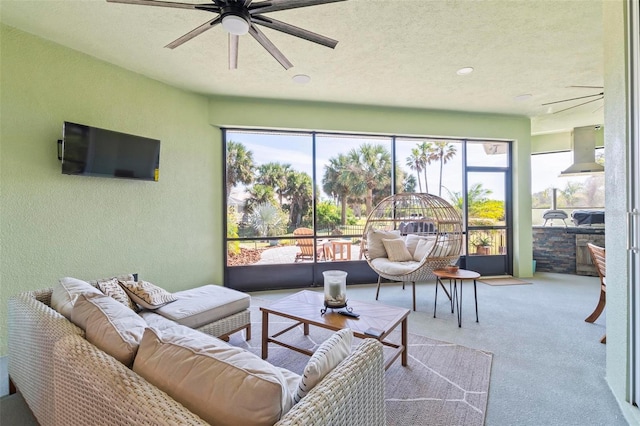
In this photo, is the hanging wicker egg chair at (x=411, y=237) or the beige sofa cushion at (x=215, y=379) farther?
the hanging wicker egg chair at (x=411, y=237)

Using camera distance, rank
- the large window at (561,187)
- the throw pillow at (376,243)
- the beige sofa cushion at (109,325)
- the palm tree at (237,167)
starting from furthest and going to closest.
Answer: the large window at (561,187) → the palm tree at (237,167) → the throw pillow at (376,243) → the beige sofa cushion at (109,325)

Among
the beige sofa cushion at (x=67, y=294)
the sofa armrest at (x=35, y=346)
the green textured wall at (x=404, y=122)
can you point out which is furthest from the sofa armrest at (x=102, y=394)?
the green textured wall at (x=404, y=122)

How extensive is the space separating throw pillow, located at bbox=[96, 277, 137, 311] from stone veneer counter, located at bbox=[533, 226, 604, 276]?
6.71m

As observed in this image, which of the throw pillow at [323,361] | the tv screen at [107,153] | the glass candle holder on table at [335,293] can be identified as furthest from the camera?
the tv screen at [107,153]

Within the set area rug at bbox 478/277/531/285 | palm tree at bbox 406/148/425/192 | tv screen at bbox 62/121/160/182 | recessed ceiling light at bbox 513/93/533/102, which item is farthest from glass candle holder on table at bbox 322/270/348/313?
recessed ceiling light at bbox 513/93/533/102

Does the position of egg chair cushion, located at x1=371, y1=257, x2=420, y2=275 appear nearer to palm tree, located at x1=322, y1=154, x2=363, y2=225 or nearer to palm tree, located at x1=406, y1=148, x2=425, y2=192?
palm tree, located at x1=322, y1=154, x2=363, y2=225

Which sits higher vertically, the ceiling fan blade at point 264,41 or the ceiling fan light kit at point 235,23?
the ceiling fan blade at point 264,41

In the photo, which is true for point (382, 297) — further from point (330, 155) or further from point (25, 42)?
point (25, 42)

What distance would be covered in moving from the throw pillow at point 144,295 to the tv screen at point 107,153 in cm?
134

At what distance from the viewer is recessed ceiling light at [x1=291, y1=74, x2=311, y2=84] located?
138 inches

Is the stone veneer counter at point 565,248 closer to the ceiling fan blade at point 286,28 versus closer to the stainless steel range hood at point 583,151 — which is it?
the stainless steel range hood at point 583,151

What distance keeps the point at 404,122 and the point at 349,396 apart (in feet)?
14.9

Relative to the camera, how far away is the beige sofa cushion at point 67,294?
165 centimetres

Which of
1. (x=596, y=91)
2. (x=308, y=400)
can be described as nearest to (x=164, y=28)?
(x=308, y=400)
